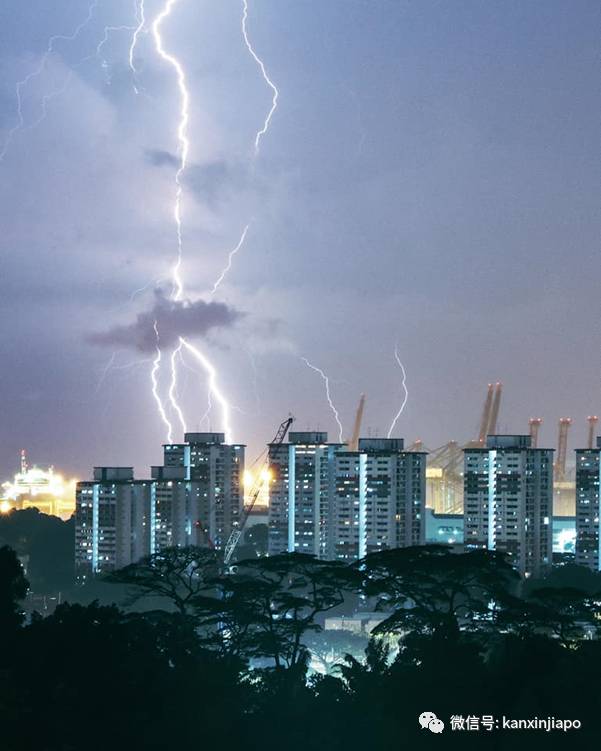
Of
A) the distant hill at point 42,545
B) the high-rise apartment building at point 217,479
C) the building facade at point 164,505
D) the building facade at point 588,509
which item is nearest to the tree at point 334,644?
the building facade at point 164,505

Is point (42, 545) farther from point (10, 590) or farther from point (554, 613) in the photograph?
point (10, 590)

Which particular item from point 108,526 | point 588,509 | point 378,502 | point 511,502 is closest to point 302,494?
point 378,502

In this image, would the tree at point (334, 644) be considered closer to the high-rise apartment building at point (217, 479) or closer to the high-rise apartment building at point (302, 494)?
the high-rise apartment building at point (302, 494)

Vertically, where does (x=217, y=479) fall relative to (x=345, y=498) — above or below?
above

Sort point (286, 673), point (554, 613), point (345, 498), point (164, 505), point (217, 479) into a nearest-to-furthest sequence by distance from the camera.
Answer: point (286, 673) → point (554, 613) → point (345, 498) → point (164, 505) → point (217, 479)

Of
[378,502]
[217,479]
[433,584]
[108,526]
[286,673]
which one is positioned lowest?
[286,673]

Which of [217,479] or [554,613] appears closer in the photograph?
[554,613]

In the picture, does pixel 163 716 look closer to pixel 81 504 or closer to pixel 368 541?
pixel 368 541
